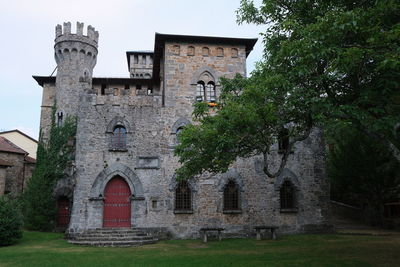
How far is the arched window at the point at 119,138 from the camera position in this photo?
766 inches

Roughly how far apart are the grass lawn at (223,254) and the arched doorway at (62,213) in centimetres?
530

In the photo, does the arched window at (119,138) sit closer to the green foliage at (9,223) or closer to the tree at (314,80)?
the green foliage at (9,223)

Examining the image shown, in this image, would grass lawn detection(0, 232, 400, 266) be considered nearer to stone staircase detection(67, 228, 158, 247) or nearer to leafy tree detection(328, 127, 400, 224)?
stone staircase detection(67, 228, 158, 247)

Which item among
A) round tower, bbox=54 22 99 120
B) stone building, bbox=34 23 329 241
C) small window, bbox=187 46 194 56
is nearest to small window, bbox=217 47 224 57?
stone building, bbox=34 23 329 241

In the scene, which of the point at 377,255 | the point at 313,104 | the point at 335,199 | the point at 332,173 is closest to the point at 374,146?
the point at 332,173

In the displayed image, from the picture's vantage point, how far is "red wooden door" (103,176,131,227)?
61.1 feet

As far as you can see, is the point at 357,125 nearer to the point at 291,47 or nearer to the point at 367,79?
the point at 367,79

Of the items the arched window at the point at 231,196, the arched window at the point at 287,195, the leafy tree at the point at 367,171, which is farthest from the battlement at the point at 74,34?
the leafy tree at the point at 367,171

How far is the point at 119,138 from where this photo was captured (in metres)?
19.6

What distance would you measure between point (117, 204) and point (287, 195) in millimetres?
9500

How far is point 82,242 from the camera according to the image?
15.9 m

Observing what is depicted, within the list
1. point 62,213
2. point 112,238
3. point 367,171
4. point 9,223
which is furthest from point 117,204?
point 367,171

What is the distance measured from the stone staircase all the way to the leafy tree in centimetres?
1414

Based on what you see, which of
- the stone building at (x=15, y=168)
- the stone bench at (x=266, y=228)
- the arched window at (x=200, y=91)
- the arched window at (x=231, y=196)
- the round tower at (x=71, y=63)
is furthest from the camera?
the stone building at (x=15, y=168)
